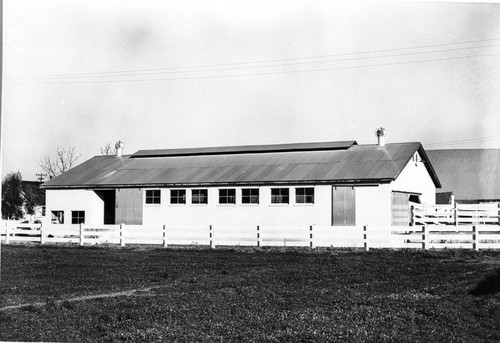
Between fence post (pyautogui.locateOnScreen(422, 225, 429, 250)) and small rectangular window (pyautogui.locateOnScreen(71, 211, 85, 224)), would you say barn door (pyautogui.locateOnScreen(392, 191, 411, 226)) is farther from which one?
small rectangular window (pyautogui.locateOnScreen(71, 211, 85, 224))

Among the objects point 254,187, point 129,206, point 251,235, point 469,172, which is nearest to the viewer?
point 251,235

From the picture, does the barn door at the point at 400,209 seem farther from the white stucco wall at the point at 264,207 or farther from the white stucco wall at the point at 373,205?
the white stucco wall at the point at 373,205

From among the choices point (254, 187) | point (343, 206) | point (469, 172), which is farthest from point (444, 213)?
point (469, 172)

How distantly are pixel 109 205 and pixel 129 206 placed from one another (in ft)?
9.23

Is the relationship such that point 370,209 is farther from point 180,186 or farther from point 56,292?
point 56,292

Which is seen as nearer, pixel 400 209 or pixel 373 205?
pixel 373 205

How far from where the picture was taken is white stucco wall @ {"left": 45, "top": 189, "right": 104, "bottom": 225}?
114ft

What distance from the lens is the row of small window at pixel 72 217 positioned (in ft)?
115

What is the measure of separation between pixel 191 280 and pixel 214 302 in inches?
137

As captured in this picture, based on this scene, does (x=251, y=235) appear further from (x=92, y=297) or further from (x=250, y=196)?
(x=92, y=297)

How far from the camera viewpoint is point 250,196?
31.1 meters

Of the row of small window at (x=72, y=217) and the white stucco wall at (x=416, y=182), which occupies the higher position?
the white stucco wall at (x=416, y=182)

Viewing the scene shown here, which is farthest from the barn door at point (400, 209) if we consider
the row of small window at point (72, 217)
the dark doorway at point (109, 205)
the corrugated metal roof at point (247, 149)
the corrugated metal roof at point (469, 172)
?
the corrugated metal roof at point (469, 172)

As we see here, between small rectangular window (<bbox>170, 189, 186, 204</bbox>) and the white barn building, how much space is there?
0.05 meters
